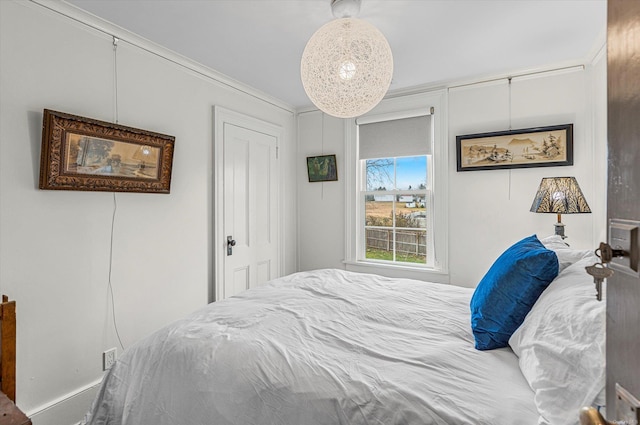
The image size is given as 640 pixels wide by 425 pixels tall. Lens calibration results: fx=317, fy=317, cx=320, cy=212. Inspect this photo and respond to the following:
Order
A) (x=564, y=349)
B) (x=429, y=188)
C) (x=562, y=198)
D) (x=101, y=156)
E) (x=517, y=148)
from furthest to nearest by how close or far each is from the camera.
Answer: (x=429, y=188) → (x=517, y=148) → (x=562, y=198) → (x=101, y=156) → (x=564, y=349)

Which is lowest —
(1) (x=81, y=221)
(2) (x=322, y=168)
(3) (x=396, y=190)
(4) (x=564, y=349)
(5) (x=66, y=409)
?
(5) (x=66, y=409)

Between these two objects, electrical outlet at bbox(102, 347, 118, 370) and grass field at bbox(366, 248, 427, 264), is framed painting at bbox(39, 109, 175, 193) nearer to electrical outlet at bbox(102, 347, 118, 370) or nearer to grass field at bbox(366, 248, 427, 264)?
electrical outlet at bbox(102, 347, 118, 370)

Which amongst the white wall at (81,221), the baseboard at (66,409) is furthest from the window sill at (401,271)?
the baseboard at (66,409)

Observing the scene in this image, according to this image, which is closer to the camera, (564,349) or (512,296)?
(564,349)

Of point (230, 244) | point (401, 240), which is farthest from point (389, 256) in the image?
point (230, 244)

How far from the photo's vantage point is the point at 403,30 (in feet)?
7.28

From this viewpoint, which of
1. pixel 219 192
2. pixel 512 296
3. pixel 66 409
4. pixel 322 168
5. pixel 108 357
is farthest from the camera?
pixel 322 168

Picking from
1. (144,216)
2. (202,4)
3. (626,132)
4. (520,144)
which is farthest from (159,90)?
(520,144)

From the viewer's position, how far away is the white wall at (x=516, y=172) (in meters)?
2.58

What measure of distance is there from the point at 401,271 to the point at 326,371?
2426 millimetres

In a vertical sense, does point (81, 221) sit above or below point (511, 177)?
below

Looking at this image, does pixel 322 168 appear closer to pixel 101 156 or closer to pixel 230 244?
pixel 230 244

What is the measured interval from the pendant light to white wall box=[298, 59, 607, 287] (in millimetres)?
1634

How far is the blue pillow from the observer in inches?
47.4
